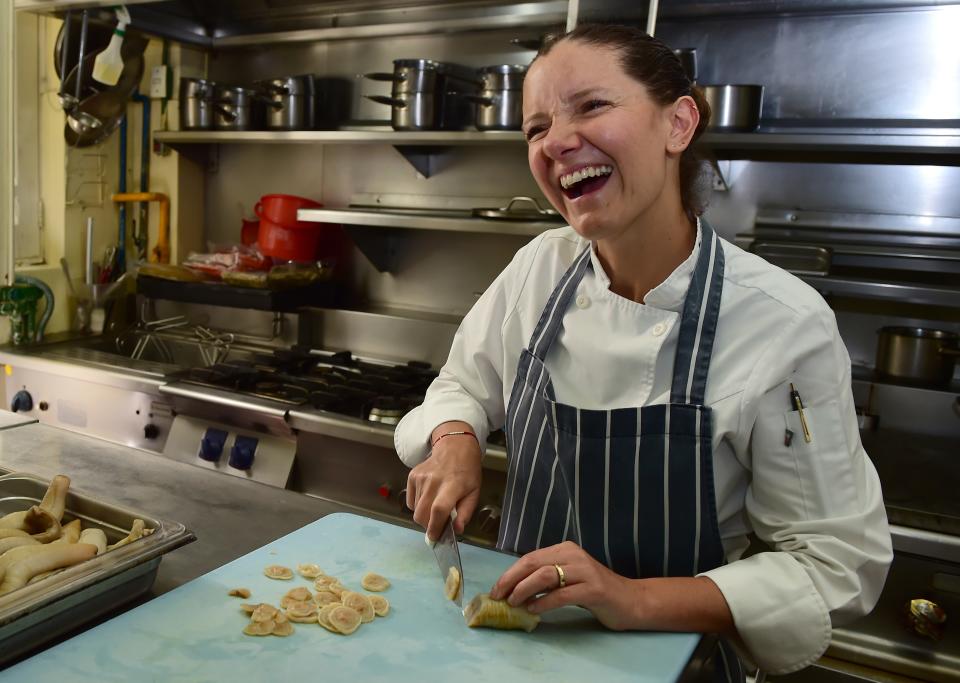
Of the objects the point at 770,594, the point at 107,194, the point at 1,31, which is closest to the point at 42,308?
the point at 107,194

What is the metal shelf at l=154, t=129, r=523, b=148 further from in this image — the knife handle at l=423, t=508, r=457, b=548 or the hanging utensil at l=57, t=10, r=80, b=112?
the knife handle at l=423, t=508, r=457, b=548

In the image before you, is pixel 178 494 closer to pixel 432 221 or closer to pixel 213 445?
pixel 213 445

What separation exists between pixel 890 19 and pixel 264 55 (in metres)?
2.28

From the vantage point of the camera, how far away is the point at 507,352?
141cm

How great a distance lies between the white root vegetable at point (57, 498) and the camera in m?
1.15

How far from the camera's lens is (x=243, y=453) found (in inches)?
99.0

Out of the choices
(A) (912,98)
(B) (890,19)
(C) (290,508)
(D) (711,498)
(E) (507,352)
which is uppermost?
(B) (890,19)

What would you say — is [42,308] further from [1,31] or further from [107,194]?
[1,31]

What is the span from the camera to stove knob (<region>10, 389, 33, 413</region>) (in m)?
2.99

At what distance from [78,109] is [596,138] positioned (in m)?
2.69

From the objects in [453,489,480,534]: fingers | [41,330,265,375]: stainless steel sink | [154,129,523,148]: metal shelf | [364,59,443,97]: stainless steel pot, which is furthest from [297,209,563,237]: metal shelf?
Result: [453,489,480,534]: fingers

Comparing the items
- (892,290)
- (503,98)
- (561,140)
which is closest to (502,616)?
(561,140)

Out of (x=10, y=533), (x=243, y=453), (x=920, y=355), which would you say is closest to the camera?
(x=10, y=533)

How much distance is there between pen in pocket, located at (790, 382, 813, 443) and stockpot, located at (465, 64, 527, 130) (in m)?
1.64
